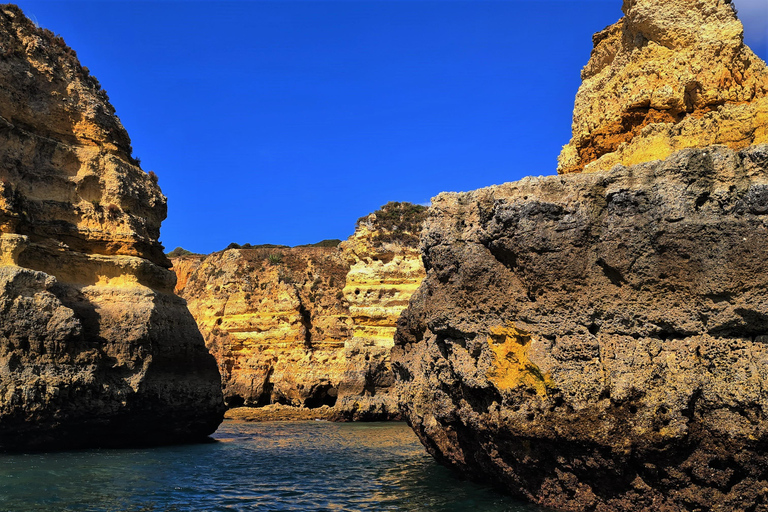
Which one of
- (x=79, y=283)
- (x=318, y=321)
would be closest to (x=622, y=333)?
(x=79, y=283)

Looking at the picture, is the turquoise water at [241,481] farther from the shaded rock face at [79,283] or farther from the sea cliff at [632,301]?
the sea cliff at [632,301]

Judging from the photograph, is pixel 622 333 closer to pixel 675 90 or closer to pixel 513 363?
pixel 513 363

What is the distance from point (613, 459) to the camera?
6.18 meters

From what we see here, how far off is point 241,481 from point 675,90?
339 inches

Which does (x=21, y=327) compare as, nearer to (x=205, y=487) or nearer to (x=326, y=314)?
(x=205, y=487)

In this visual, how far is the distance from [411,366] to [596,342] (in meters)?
4.18

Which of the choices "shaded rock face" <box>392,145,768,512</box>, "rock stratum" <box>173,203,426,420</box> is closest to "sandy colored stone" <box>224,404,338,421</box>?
"rock stratum" <box>173,203,426,420</box>

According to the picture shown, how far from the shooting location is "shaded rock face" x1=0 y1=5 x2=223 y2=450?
11.8m

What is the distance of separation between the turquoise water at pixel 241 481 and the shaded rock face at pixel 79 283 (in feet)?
2.85

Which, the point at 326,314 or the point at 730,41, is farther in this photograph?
the point at 326,314

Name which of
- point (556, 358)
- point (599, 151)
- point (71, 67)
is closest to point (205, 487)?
point (556, 358)

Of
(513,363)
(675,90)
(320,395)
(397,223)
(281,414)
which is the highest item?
(397,223)

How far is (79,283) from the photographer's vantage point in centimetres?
1379

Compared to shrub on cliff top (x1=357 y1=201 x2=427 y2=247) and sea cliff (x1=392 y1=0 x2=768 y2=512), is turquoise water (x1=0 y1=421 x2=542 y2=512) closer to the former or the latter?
sea cliff (x1=392 y1=0 x2=768 y2=512)
